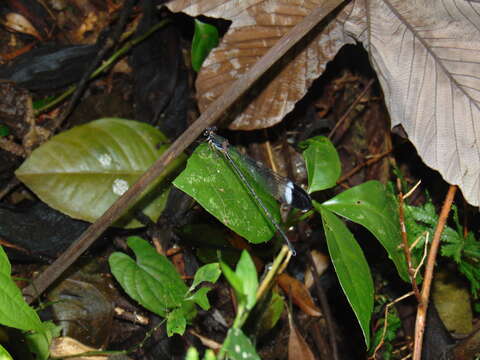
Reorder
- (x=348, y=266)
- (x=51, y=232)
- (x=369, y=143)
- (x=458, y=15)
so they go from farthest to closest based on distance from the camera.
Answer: (x=369, y=143) < (x=51, y=232) < (x=458, y=15) < (x=348, y=266)

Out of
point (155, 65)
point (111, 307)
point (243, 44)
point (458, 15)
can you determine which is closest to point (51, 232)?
point (111, 307)

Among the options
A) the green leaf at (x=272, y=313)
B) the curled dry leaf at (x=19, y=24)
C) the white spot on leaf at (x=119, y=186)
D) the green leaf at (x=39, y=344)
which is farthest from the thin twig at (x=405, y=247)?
the curled dry leaf at (x=19, y=24)

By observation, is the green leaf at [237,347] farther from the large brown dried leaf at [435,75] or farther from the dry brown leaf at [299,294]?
the dry brown leaf at [299,294]

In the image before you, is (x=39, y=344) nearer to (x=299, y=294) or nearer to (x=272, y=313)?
(x=272, y=313)

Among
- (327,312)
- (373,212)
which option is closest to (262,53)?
(373,212)

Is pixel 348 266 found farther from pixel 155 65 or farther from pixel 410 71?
pixel 155 65
